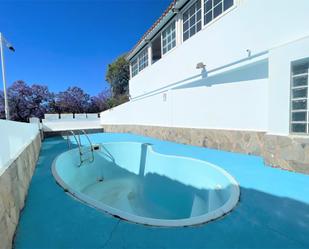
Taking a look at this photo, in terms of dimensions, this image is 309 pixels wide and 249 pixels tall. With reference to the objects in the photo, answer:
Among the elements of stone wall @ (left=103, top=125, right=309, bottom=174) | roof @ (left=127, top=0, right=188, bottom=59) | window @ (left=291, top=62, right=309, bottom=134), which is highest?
roof @ (left=127, top=0, right=188, bottom=59)

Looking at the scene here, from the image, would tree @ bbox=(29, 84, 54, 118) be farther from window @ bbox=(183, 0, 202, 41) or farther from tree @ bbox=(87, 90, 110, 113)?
window @ bbox=(183, 0, 202, 41)

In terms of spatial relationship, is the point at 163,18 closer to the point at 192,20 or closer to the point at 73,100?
Answer: the point at 192,20

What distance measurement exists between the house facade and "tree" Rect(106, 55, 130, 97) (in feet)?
65.0

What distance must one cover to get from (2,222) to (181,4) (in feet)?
35.4

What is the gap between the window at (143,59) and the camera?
598 inches

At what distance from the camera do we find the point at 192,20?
931 centimetres

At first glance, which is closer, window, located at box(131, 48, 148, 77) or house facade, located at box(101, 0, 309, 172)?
house facade, located at box(101, 0, 309, 172)

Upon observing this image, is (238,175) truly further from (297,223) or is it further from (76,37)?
(76,37)

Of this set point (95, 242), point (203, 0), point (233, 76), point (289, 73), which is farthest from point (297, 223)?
point (203, 0)

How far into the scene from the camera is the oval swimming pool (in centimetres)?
362

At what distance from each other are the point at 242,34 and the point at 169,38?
581 centimetres

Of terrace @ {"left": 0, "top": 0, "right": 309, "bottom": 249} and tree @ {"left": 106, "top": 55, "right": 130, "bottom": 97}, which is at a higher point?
tree @ {"left": 106, "top": 55, "right": 130, "bottom": 97}

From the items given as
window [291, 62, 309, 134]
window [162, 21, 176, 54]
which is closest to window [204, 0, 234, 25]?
window [162, 21, 176, 54]

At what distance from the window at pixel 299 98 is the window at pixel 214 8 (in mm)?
3947
